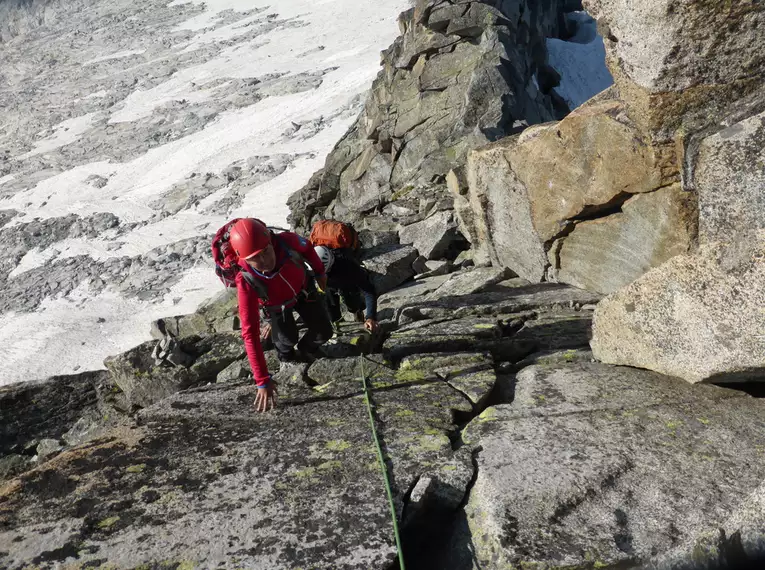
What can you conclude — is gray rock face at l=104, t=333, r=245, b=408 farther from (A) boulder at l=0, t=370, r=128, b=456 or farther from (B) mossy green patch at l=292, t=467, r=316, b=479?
(B) mossy green patch at l=292, t=467, r=316, b=479

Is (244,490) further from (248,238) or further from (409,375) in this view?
(409,375)

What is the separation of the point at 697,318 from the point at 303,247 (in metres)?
4.09

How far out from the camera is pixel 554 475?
4.78 metres

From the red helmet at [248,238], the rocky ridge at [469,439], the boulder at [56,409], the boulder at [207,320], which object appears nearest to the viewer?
the rocky ridge at [469,439]

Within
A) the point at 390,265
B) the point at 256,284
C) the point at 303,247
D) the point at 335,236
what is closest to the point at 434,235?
the point at 390,265

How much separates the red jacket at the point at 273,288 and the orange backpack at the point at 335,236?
5.22 feet

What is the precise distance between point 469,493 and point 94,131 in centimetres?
6192

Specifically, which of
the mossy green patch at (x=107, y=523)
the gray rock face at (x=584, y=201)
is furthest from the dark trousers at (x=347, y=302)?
the mossy green patch at (x=107, y=523)

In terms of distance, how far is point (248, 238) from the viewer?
245 inches

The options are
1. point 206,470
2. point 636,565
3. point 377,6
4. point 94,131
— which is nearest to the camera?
point 636,565

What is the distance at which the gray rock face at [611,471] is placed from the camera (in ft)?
13.8

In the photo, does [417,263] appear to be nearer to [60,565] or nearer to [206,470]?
[206,470]

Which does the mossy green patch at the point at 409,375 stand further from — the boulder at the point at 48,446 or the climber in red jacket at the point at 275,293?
the boulder at the point at 48,446

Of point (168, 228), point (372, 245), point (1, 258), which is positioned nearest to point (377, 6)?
point (168, 228)
